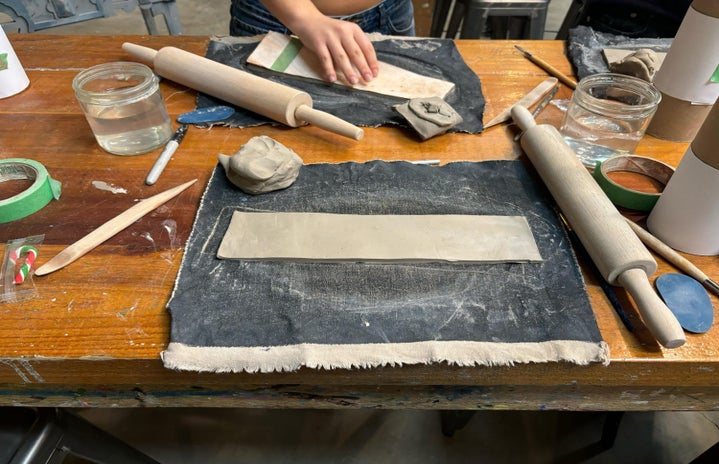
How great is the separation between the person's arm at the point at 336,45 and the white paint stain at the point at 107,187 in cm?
50

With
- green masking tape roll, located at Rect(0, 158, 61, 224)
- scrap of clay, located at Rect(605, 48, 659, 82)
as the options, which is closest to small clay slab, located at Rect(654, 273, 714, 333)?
scrap of clay, located at Rect(605, 48, 659, 82)

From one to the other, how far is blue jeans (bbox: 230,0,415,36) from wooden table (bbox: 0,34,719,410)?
64 cm

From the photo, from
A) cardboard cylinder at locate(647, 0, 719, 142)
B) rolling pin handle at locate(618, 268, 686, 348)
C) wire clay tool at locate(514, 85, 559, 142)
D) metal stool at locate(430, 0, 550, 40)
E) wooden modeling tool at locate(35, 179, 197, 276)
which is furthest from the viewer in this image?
metal stool at locate(430, 0, 550, 40)

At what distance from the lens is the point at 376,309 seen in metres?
0.57

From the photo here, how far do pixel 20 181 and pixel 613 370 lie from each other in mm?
915

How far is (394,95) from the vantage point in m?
0.98

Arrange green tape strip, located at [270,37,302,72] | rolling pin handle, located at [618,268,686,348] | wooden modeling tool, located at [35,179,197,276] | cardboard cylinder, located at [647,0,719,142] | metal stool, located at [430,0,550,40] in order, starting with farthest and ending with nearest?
metal stool, located at [430,0,550,40] → green tape strip, located at [270,37,302,72] → cardboard cylinder, located at [647,0,719,142] → wooden modeling tool, located at [35,179,197,276] → rolling pin handle, located at [618,268,686,348]

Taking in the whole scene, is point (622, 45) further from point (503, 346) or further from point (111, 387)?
point (111, 387)

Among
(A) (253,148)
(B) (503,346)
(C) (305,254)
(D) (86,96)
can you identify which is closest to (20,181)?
(D) (86,96)

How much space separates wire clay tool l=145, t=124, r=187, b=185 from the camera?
0.76 metres

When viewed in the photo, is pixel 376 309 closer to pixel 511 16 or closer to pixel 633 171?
pixel 633 171

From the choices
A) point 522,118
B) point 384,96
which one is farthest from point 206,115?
point 522,118

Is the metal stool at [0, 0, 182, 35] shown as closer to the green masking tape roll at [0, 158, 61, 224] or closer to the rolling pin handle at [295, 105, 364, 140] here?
the green masking tape roll at [0, 158, 61, 224]

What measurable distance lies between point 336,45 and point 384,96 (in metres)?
0.16
